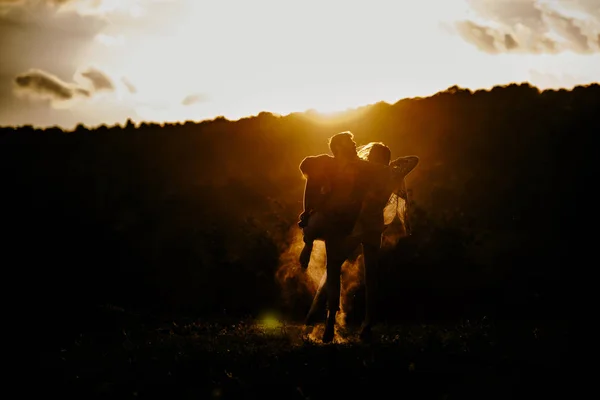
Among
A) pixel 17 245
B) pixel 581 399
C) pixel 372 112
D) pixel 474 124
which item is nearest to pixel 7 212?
pixel 17 245

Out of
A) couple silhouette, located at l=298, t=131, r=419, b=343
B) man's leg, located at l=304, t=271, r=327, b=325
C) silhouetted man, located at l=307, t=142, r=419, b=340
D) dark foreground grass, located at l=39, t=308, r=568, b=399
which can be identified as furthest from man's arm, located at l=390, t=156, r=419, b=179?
dark foreground grass, located at l=39, t=308, r=568, b=399

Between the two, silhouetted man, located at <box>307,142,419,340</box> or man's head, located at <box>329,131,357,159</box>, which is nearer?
man's head, located at <box>329,131,357,159</box>

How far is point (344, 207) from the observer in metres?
8.09

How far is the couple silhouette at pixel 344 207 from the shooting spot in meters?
8.10

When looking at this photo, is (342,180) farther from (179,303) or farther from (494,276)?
(179,303)

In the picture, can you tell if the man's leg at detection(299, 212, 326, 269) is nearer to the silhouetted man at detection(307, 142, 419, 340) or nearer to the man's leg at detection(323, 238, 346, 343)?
the silhouetted man at detection(307, 142, 419, 340)

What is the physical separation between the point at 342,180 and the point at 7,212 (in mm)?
35145

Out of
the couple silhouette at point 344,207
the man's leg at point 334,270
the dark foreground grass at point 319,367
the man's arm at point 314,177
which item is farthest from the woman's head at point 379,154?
the dark foreground grass at point 319,367

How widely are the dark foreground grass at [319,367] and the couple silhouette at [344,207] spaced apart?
2.58 feet

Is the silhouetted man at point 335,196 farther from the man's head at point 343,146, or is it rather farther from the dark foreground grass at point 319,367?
the dark foreground grass at point 319,367

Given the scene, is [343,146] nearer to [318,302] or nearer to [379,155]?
[379,155]

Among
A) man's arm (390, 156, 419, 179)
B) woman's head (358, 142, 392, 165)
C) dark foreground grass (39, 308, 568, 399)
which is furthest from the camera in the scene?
man's arm (390, 156, 419, 179)

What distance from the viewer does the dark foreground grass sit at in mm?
5512

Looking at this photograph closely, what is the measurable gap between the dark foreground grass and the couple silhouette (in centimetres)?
79
